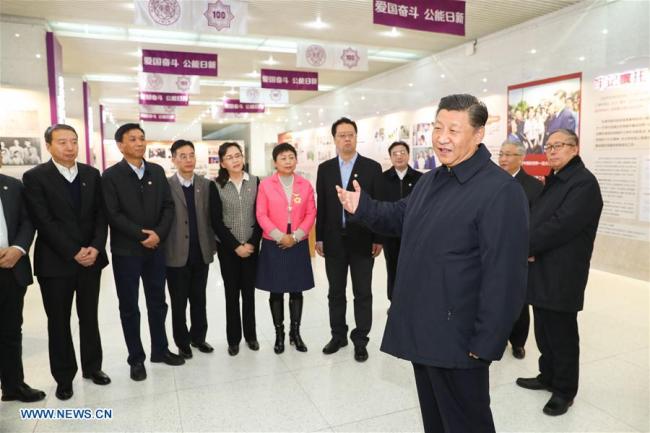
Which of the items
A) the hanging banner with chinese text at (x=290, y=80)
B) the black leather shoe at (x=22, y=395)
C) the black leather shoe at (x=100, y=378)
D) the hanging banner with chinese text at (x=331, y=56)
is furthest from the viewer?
the hanging banner with chinese text at (x=290, y=80)

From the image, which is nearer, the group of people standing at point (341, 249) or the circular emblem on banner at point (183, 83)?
the group of people standing at point (341, 249)

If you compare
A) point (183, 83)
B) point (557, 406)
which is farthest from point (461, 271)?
point (183, 83)

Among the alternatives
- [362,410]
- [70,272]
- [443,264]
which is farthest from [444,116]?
[70,272]

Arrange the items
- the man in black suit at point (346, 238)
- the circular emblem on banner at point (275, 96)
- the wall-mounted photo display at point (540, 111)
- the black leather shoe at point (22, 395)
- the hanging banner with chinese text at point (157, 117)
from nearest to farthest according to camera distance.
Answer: the black leather shoe at point (22, 395) < the man in black suit at point (346, 238) < the wall-mounted photo display at point (540, 111) < the circular emblem on banner at point (275, 96) < the hanging banner with chinese text at point (157, 117)

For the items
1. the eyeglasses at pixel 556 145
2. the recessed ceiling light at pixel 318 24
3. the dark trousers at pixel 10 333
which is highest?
the recessed ceiling light at pixel 318 24

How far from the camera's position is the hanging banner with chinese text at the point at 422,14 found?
447 centimetres

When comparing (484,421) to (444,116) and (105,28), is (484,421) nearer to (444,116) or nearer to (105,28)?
(444,116)

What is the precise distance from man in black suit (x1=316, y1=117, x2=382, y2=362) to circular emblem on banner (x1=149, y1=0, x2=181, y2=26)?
117 inches

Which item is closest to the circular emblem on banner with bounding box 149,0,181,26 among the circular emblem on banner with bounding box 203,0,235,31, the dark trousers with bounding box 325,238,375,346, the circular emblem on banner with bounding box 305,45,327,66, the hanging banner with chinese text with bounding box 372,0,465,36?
the circular emblem on banner with bounding box 203,0,235,31

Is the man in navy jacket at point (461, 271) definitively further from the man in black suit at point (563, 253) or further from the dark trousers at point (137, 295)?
the dark trousers at point (137, 295)

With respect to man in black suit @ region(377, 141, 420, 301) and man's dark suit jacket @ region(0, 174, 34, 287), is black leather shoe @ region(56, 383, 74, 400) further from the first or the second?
man in black suit @ region(377, 141, 420, 301)

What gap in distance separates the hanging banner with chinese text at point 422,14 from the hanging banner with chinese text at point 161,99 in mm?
8366

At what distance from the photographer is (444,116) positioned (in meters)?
1.64

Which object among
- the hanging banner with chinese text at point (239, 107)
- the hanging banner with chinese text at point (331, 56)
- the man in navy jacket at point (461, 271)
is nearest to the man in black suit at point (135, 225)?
the man in navy jacket at point (461, 271)
